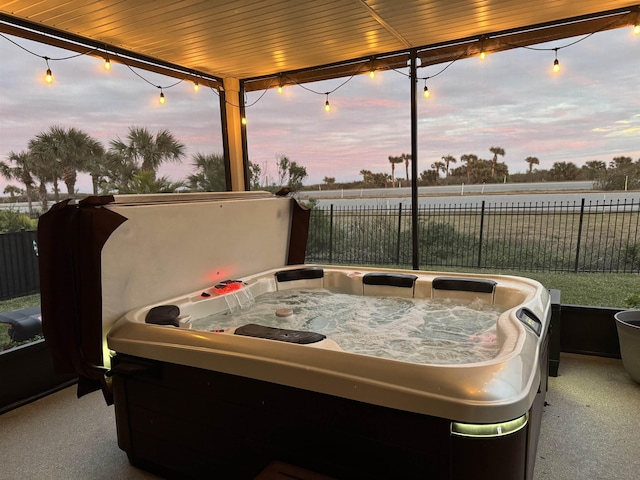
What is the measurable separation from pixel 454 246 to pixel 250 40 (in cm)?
274

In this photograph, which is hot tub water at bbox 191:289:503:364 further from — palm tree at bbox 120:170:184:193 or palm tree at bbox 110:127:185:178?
palm tree at bbox 110:127:185:178

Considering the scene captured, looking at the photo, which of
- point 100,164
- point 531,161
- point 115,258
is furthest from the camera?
point 531,161

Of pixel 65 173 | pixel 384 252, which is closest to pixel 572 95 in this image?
pixel 384 252

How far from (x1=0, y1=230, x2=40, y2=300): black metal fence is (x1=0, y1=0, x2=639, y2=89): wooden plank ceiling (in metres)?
1.31

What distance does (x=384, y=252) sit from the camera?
4.52 m

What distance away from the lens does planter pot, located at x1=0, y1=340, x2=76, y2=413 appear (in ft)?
7.41

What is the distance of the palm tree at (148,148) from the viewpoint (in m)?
3.17

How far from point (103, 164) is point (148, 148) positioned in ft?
1.29

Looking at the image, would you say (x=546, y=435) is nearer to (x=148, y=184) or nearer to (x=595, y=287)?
(x=595, y=287)

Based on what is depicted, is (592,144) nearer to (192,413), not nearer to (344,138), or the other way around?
(344,138)

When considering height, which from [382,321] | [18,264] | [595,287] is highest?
[18,264]

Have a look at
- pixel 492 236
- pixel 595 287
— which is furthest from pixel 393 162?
pixel 595 287

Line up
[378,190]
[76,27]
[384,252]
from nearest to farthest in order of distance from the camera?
[76,27] → [378,190] → [384,252]

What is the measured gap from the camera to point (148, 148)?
3.31 m
